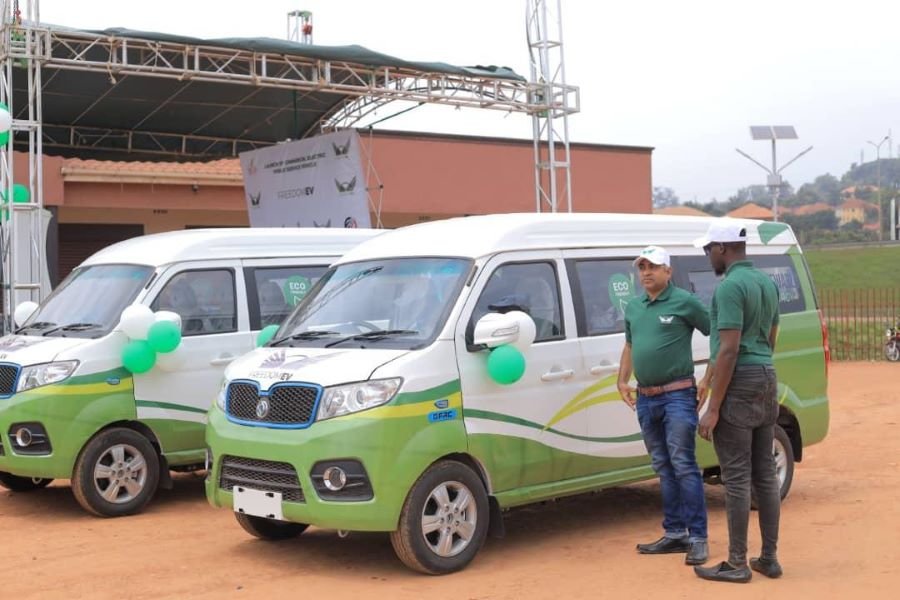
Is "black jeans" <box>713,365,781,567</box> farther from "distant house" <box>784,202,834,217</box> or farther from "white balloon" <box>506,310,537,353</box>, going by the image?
"distant house" <box>784,202,834,217</box>

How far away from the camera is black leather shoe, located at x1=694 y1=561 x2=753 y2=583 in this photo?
243 inches

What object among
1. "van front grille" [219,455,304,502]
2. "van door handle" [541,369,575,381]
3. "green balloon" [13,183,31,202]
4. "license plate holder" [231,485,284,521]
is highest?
"green balloon" [13,183,31,202]

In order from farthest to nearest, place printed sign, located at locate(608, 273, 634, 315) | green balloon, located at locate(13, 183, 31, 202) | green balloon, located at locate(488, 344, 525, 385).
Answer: green balloon, located at locate(13, 183, 31, 202), printed sign, located at locate(608, 273, 634, 315), green balloon, located at locate(488, 344, 525, 385)

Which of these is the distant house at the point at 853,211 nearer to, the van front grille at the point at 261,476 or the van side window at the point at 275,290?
the van side window at the point at 275,290

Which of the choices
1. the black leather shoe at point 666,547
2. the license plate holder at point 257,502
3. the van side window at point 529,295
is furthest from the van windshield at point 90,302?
the black leather shoe at point 666,547

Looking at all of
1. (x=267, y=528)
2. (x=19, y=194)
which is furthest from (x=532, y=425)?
(x=19, y=194)

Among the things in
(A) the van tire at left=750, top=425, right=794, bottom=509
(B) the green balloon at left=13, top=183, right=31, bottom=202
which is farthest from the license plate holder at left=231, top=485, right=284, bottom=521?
(B) the green balloon at left=13, top=183, right=31, bottom=202

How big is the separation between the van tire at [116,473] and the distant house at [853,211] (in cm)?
11653

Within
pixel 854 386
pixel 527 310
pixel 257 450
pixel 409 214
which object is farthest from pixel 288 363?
pixel 409 214

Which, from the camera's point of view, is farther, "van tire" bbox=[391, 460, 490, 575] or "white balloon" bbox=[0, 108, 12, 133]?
"white balloon" bbox=[0, 108, 12, 133]

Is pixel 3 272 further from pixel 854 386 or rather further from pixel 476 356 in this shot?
pixel 854 386

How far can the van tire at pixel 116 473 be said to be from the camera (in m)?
8.54

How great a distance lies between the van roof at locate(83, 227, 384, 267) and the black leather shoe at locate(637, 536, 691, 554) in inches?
142

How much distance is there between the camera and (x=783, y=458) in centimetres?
862
